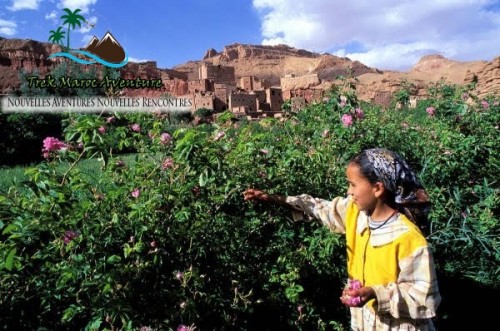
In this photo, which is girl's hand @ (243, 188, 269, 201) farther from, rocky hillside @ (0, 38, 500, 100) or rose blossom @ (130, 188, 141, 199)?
rocky hillside @ (0, 38, 500, 100)

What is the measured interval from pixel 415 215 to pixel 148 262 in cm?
124

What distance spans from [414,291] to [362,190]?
0.44 meters

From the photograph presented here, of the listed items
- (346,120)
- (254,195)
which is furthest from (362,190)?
(346,120)

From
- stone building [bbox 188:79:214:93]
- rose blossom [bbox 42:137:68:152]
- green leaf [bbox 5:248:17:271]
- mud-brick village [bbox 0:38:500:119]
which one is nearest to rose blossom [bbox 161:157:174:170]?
rose blossom [bbox 42:137:68:152]

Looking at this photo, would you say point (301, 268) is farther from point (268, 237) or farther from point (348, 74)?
point (348, 74)

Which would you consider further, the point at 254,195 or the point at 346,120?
the point at 346,120

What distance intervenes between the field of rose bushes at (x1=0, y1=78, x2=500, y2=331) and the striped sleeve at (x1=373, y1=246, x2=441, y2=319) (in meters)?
0.59

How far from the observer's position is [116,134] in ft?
6.73

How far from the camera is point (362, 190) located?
170cm

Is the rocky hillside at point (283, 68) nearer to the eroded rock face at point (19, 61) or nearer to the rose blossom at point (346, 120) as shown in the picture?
the eroded rock face at point (19, 61)

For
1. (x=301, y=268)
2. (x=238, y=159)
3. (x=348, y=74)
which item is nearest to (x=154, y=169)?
(x=238, y=159)

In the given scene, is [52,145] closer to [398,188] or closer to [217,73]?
[398,188]

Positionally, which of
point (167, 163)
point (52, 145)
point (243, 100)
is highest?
point (243, 100)

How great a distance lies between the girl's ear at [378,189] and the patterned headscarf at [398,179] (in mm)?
16
